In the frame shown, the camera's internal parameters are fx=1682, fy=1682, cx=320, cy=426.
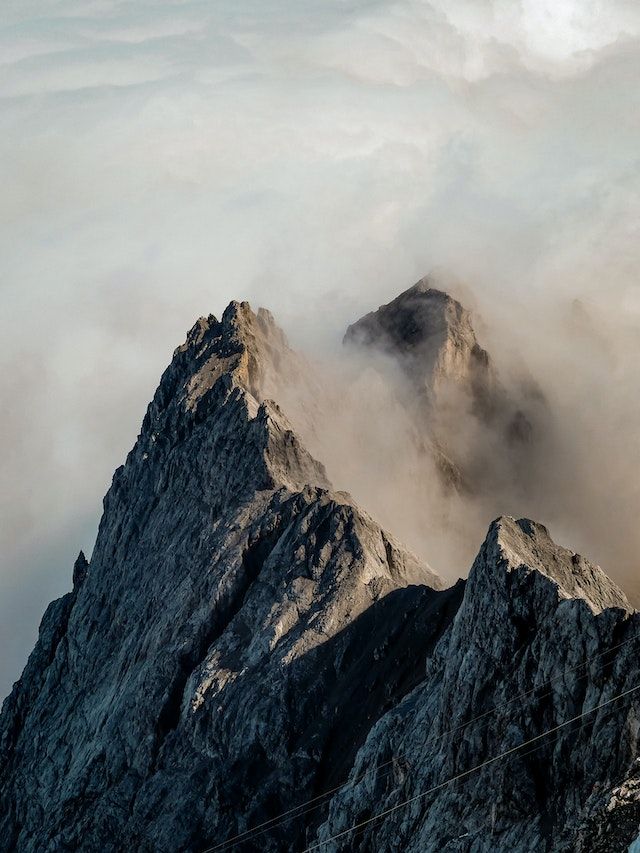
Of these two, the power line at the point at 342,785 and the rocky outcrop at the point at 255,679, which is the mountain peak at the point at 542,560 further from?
the rocky outcrop at the point at 255,679

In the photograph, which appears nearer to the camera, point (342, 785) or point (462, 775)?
point (462, 775)

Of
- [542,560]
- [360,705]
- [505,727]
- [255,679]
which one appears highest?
[255,679]

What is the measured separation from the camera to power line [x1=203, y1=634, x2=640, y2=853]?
393 ft

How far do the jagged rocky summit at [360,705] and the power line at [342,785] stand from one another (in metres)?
0.25

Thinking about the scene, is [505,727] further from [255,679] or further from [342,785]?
[255,679]

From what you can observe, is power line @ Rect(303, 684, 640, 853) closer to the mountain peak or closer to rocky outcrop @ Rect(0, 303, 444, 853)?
the mountain peak

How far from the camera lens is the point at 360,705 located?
547 feet

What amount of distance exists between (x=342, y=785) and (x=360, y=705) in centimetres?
1239

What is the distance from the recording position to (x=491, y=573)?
138 m

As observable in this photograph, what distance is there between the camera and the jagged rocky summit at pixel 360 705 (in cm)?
11581

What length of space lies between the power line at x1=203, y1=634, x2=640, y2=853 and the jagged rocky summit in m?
0.25

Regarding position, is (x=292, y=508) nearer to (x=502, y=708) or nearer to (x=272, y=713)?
(x=272, y=713)

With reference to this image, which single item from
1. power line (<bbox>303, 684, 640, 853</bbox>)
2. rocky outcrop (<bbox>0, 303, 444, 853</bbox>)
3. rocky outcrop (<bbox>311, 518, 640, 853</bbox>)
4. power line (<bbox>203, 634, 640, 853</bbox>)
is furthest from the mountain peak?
power line (<bbox>303, 684, 640, 853</bbox>)

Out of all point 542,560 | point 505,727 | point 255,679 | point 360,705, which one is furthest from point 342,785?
point 505,727
